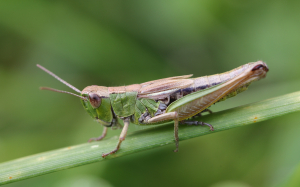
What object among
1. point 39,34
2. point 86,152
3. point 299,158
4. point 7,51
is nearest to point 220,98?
point 299,158

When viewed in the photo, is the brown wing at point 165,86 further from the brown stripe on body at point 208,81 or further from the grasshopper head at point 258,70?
the grasshopper head at point 258,70

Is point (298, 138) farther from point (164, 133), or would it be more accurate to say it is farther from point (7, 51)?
point (7, 51)

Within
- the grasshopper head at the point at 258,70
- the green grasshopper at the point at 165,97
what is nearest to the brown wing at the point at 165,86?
the green grasshopper at the point at 165,97

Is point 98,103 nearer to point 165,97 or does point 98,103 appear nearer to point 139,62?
point 165,97

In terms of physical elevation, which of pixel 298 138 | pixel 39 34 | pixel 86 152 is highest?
pixel 39 34

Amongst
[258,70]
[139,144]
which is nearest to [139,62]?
[139,144]

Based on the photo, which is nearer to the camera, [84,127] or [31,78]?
[84,127]

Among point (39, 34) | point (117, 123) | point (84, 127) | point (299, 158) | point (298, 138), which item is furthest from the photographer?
point (39, 34)

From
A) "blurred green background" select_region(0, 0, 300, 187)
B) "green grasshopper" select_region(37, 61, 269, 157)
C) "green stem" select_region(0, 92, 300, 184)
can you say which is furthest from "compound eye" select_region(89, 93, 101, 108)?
"blurred green background" select_region(0, 0, 300, 187)
